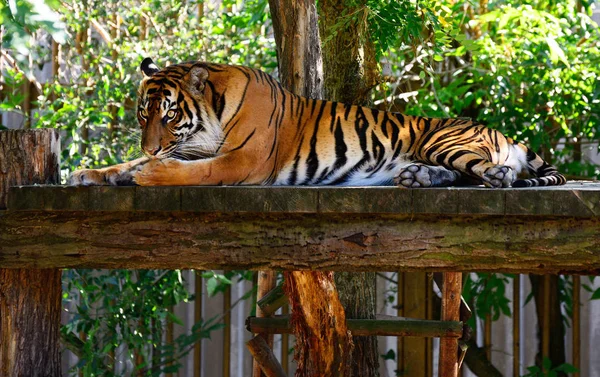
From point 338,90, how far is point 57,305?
2061mm

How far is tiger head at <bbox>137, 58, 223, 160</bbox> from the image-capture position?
3.27 meters

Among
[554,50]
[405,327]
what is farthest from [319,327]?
[554,50]

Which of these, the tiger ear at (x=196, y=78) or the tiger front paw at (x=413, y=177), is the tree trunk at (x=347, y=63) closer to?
the tiger ear at (x=196, y=78)

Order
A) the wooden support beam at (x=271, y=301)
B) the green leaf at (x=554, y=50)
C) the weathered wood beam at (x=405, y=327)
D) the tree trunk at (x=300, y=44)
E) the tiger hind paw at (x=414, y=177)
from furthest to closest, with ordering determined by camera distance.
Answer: the green leaf at (x=554, y=50) < the wooden support beam at (x=271, y=301) < the tree trunk at (x=300, y=44) < the weathered wood beam at (x=405, y=327) < the tiger hind paw at (x=414, y=177)

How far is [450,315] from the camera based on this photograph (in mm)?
4273

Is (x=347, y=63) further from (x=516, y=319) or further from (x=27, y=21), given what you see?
(x=27, y=21)

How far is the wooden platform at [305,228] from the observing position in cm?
262

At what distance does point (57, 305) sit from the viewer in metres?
3.24

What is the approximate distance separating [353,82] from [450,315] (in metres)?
1.30

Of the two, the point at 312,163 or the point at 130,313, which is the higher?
the point at 312,163

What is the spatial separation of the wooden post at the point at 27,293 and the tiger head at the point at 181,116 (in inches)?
14.1

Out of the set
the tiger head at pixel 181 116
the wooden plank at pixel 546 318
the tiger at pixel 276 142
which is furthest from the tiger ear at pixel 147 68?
the wooden plank at pixel 546 318

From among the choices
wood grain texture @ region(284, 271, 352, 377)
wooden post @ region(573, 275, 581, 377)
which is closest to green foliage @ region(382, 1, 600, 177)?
wooden post @ region(573, 275, 581, 377)

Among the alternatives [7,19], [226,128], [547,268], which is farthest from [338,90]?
[7,19]
